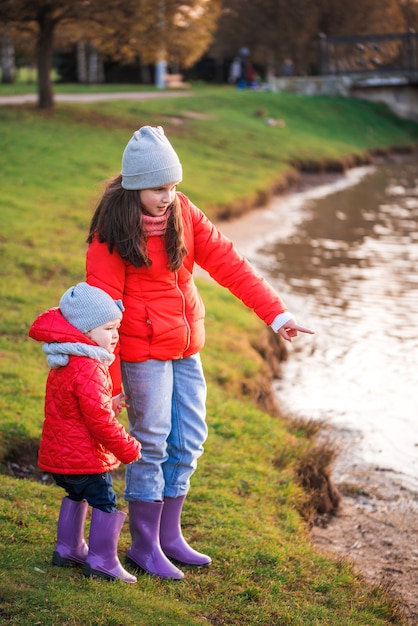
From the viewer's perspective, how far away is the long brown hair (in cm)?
402

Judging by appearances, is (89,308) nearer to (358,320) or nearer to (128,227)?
(128,227)

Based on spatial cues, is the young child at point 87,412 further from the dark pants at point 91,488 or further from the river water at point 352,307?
the river water at point 352,307

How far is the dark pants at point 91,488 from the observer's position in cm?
397

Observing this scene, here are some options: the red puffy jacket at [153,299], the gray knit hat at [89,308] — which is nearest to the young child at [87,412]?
the gray knit hat at [89,308]

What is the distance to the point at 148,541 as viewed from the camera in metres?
4.27

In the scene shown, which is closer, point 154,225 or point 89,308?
point 89,308

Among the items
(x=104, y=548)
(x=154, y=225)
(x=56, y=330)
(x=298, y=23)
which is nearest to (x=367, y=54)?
(x=298, y=23)

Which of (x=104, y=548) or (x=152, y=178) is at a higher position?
(x=152, y=178)

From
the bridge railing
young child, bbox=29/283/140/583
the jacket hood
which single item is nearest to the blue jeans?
Answer: young child, bbox=29/283/140/583

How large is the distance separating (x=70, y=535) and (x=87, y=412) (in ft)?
2.10

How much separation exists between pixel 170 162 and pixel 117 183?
11.6 inches

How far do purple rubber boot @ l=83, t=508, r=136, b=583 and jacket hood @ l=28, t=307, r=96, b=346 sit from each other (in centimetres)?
76

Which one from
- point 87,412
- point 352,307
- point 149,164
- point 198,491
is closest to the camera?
point 87,412

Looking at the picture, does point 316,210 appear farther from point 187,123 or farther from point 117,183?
point 117,183
